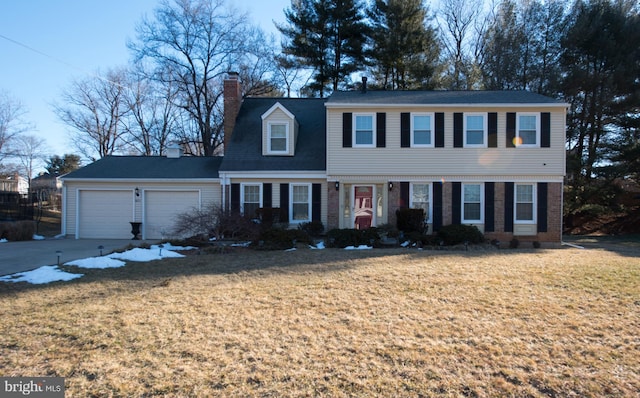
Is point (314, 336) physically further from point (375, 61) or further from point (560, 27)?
point (560, 27)

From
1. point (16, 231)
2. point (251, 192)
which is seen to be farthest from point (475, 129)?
point (16, 231)

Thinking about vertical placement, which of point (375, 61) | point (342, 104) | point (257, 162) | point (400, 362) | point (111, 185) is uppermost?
point (375, 61)

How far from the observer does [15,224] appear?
15.5 m

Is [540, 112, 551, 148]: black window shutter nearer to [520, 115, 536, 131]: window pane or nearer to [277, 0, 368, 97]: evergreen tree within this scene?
[520, 115, 536, 131]: window pane

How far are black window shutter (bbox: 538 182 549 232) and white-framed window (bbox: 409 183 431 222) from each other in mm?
4405

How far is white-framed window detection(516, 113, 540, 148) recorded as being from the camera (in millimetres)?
14922

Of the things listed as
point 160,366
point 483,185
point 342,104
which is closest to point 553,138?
point 483,185

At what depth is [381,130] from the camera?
15047 mm

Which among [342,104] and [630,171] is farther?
[630,171]

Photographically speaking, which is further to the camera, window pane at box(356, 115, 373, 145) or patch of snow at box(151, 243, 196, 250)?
window pane at box(356, 115, 373, 145)

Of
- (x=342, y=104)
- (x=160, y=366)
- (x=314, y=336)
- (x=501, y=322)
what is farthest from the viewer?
(x=342, y=104)

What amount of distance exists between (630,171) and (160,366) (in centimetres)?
2660

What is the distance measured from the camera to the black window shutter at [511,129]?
14.9 meters

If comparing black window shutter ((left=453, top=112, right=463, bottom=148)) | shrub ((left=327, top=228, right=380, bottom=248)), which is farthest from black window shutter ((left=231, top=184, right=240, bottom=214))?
black window shutter ((left=453, top=112, right=463, bottom=148))
